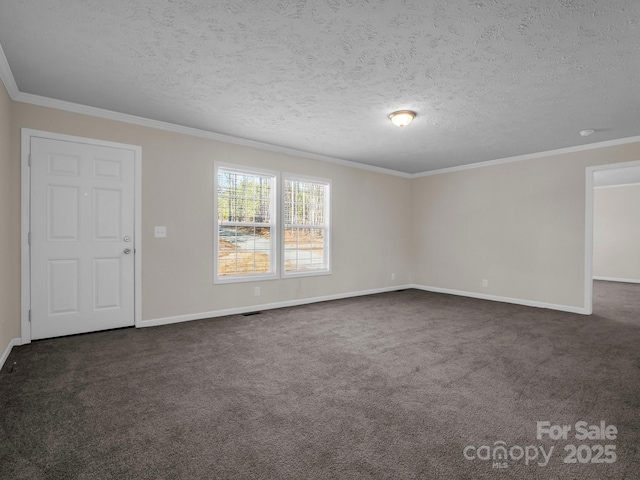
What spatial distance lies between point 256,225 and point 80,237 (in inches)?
86.5

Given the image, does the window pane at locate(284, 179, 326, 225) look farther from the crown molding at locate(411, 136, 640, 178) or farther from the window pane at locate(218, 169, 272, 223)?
the crown molding at locate(411, 136, 640, 178)

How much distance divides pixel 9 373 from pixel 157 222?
204cm

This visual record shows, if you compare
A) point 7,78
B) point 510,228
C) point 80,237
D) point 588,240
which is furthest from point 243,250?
point 588,240

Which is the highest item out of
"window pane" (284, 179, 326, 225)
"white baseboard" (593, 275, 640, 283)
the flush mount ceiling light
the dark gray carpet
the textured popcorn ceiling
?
the textured popcorn ceiling

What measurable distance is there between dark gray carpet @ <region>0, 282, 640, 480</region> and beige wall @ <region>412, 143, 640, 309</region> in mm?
1446

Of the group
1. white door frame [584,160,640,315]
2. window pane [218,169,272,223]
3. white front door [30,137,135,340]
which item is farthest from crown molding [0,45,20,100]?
white door frame [584,160,640,315]

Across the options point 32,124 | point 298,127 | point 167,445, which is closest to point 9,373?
point 167,445

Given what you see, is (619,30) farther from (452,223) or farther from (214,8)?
(452,223)

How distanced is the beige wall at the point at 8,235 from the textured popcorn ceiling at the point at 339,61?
57 centimetres

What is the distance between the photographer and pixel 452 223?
671 cm

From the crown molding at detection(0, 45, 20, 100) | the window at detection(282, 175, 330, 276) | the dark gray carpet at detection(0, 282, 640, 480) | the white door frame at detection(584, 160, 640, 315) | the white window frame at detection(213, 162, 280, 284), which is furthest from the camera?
the window at detection(282, 175, 330, 276)

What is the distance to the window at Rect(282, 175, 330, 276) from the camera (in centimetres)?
557

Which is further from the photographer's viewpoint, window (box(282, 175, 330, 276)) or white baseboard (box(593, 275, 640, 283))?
white baseboard (box(593, 275, 640, 283))

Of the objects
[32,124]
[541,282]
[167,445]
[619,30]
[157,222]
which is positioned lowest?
[167,445]
